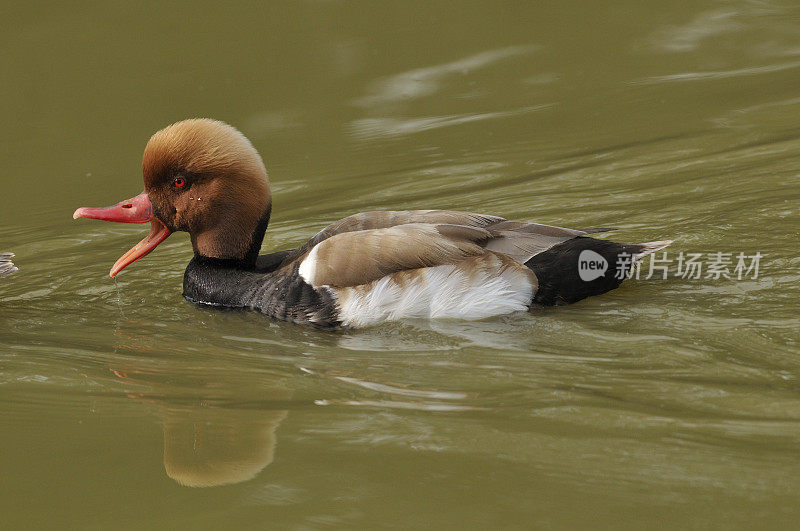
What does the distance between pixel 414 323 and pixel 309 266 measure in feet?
2.15

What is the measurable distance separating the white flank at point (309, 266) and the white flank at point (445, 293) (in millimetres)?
272

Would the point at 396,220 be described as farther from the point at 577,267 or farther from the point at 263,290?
the point at 577,267

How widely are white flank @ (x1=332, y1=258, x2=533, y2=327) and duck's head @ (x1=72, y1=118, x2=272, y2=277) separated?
94 centimetres

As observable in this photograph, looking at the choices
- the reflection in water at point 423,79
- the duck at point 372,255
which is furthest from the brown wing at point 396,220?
the reflection in water at point 423,79

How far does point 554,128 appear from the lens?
372 inches

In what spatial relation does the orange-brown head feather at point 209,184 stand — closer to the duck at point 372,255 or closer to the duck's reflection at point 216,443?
the duck at point 372,255

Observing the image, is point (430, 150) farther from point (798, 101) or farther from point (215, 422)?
point (215, 422)

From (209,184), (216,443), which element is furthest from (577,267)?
(216,443)

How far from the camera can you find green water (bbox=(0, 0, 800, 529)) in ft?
11.8

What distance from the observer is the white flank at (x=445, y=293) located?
18.2 ft

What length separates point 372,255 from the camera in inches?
219

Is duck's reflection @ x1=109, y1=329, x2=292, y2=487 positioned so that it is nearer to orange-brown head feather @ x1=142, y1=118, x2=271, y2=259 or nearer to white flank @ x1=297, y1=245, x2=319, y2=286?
white flank @ x1=297, y1=245, x2=319, y2=286

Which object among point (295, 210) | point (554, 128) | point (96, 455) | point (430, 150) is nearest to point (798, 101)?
point (554, 128)

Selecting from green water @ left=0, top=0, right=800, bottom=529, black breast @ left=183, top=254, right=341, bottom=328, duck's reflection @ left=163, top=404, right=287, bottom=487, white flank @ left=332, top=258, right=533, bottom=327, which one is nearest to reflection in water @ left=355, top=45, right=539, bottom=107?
green water @ left=0, top=0, right=800, bottom=529
